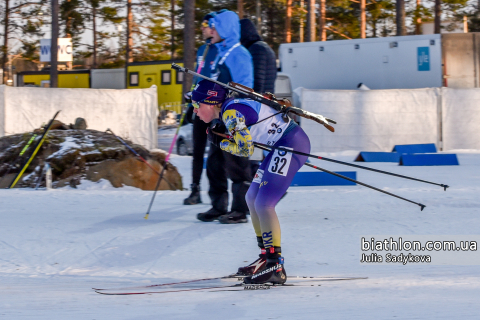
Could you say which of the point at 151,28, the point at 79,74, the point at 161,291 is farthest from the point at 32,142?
the point at 151,28

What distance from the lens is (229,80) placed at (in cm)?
548

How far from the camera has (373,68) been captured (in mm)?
17172

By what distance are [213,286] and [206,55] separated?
9.19 ft

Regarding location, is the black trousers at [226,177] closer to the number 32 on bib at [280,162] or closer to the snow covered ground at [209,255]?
the snow covered ground at [209,255]

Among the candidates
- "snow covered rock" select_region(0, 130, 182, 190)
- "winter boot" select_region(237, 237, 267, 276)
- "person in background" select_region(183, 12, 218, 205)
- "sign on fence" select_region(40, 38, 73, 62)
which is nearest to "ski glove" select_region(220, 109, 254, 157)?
"winter boot" select_region(237, 237, 267, 276)

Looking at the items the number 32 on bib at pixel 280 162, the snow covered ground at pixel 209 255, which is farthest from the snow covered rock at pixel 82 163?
the number 32 on bib at pixel 280 162

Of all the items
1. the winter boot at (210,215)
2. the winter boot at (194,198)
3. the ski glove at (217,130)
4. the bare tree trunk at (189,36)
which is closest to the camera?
the ski glove at (217,130)

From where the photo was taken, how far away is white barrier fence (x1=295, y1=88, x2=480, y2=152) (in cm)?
1408

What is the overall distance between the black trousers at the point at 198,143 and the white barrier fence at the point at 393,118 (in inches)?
322

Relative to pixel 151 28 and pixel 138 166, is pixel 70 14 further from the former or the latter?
pixel 138 166

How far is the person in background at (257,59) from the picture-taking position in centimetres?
587

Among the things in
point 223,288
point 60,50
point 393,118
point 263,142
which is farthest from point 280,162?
point 60,50

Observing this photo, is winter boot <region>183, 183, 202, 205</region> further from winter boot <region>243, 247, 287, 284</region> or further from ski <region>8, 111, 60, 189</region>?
ski <region>8, 111, 60, 189</region>

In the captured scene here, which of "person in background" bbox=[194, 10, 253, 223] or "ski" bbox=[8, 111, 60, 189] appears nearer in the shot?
"person in background" bbox=[194, 10, 253, 223]
